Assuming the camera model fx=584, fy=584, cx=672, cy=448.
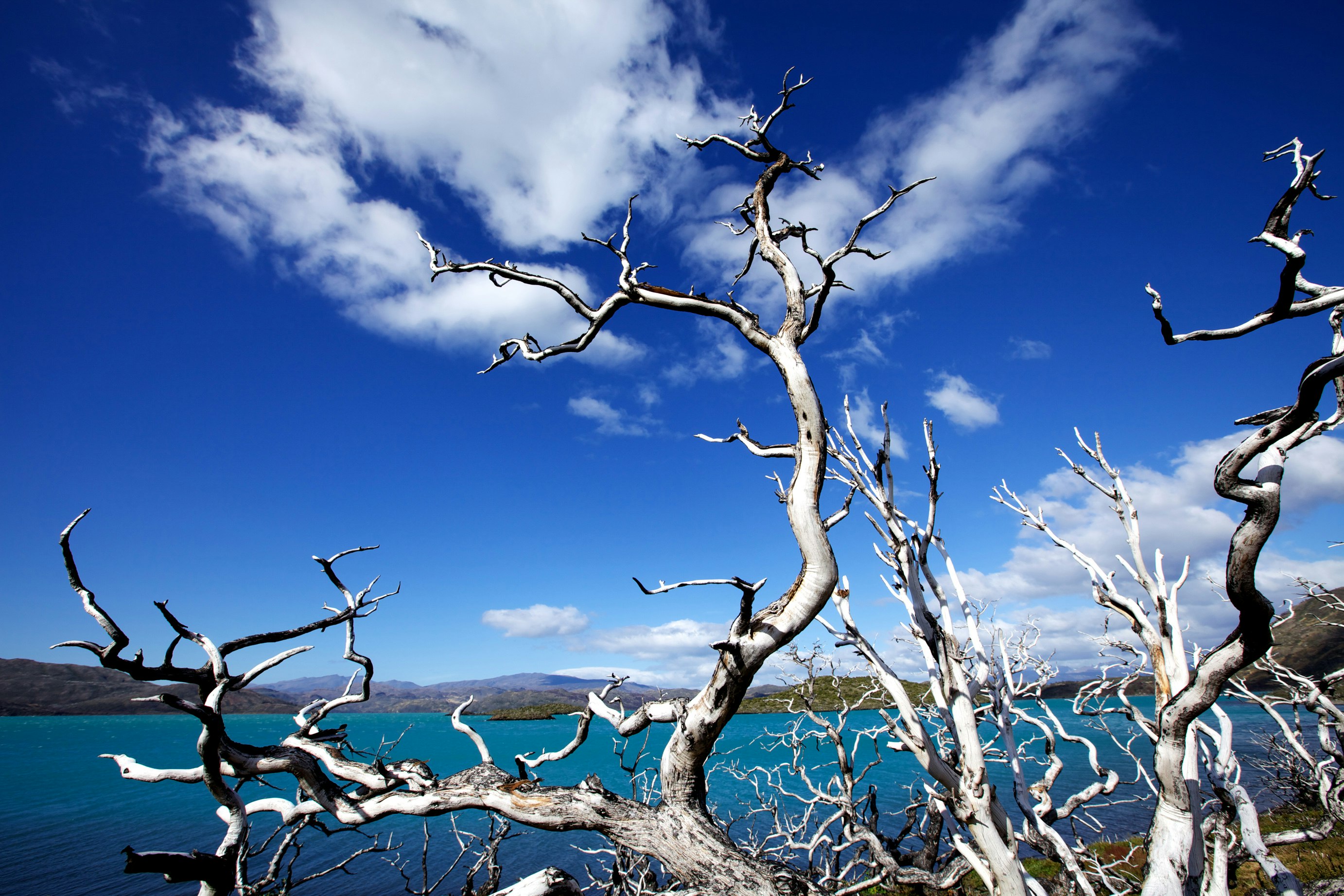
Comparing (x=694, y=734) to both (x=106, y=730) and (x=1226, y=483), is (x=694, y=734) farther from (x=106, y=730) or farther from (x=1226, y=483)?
(x=106, y=730)

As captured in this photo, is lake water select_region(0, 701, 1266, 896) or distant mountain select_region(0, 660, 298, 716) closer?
lake water select_region(0, 701, 1266, 896)

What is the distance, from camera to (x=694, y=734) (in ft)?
8.50

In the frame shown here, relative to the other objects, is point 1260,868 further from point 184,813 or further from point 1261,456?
point 184,813

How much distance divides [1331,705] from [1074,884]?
13.0 feet

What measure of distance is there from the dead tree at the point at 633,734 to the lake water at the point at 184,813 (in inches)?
63.2

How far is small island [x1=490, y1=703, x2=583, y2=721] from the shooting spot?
123500 millimetres

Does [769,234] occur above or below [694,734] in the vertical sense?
above

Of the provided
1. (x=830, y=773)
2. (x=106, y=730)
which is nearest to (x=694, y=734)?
(x=830, y=773)

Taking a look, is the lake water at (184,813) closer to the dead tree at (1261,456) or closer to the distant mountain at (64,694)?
the dead tree at (1261,456)

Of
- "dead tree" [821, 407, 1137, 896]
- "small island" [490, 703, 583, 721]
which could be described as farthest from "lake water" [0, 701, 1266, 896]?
"small island" [490, 703, 583, 721]

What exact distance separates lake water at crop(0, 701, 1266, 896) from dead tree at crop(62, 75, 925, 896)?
5.27 ft

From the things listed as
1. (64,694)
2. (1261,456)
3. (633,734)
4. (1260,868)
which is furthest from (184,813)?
(64,694)

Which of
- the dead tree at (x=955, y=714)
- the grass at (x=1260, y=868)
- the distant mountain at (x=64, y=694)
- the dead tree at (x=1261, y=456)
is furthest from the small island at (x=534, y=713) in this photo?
the dead tree at (x=1261, y=456)

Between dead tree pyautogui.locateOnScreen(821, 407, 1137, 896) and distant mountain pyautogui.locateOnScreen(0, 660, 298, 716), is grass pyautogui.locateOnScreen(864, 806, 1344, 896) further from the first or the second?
distant mountain pyautogui.locateOnScreen(0, 660, 298, 716)
